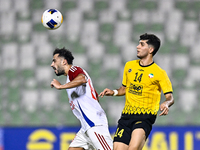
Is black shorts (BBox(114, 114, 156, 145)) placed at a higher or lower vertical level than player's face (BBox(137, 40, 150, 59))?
lower

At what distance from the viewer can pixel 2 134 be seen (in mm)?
5020

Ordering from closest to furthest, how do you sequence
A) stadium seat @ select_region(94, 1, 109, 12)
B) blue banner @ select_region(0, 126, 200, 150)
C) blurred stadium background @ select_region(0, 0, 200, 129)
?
blue banner @ select_region(0, 126, 200, 150) < blurred stadium background @ select_region(0, 0, 200, 129) < stadium seat @ select_region(94, 1, 109, 12)

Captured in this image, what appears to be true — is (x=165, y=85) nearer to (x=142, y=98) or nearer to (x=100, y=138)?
(x=142, y=98)

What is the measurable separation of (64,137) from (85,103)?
1.66 m

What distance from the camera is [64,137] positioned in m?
Result: 5.00

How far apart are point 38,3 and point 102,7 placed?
3.27 ft

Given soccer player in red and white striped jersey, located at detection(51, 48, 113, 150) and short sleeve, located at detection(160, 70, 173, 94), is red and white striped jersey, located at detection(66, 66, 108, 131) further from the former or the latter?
short sleeve, located at detection(160, 70, 173, 94)

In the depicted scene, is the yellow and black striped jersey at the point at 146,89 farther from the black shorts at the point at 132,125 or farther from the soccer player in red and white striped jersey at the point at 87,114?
the soccer player in red and white striped jersey at the point at 87,114

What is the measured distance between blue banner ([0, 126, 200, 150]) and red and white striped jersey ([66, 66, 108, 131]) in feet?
5.04

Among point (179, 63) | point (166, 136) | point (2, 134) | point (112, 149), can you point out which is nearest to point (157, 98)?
point (112, 149)

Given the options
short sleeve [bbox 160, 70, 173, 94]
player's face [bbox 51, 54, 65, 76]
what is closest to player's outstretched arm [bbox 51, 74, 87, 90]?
player's face [bbox 51, 54, 65, 76]

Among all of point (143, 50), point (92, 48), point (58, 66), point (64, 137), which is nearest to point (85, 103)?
point (58, 66)

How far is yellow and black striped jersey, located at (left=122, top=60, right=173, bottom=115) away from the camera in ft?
10.7

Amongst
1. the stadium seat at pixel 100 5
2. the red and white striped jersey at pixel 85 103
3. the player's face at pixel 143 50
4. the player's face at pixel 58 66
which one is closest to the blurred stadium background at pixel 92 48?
the stadium seat at pixel 100 5
